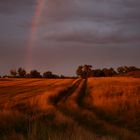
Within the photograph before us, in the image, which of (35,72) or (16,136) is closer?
(16,136)

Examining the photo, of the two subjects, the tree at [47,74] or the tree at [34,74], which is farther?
the tree at [47,74]

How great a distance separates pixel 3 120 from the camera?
1341cm

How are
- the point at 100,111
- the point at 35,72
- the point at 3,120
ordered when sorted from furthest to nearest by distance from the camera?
the point at 35,72, the point at 100,111, the point at 3,120

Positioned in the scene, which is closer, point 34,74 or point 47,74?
point 34,74

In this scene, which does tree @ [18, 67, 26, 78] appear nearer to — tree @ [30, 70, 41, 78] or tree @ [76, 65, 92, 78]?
tree @ [30, 70, 41, 78]

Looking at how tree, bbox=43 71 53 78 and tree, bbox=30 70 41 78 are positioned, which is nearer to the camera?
tree, bbox=30 70 41 78

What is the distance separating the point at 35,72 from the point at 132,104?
141038 mm

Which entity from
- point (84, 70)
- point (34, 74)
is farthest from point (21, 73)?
point (84, 70)

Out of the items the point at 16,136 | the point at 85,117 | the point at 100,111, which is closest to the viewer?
the point at 16,136

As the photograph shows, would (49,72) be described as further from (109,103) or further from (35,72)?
(109,103)

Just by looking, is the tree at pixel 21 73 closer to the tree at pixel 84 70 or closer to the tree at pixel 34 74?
the tree at pixel 34 74

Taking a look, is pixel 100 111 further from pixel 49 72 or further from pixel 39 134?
pixel 49 72

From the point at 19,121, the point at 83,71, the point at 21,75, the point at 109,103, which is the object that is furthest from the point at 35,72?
the point at 19,121

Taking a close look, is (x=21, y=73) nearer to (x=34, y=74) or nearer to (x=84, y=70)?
(x=34, y=74)
